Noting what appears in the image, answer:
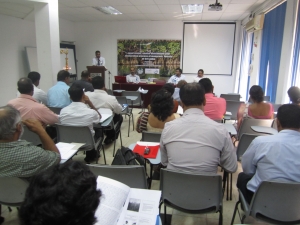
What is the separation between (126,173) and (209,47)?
832cm

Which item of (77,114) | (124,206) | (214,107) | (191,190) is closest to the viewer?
(124,206)

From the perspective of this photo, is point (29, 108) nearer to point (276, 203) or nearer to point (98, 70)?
point (276, 203)

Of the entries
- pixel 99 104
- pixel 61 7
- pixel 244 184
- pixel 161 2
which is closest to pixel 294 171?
pixel 244 184

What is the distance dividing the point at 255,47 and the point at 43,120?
6067mm

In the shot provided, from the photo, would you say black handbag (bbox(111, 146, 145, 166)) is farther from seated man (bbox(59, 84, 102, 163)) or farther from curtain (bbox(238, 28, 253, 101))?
curtain (bbox(238, 28, 253, 101))

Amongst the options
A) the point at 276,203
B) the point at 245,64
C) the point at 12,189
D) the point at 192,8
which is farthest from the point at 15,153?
the point at 245,64

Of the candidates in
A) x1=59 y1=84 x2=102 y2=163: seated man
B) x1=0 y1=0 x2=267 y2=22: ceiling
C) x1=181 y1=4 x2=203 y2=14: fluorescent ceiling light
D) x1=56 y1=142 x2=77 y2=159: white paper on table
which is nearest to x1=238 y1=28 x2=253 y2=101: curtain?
x1=0 y1=0 x2=267 y2=22: ceiling

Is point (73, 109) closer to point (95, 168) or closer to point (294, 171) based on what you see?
point (95, 168)

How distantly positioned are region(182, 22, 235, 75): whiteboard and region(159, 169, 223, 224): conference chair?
8.14 metres

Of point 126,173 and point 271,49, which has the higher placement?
point 271,49

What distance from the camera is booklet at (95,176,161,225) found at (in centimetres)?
112

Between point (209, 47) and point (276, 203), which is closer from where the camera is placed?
point (276, 203)

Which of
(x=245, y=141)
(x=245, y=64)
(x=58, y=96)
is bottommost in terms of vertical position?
(x=245, y=141)

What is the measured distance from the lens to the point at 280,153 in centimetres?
157
